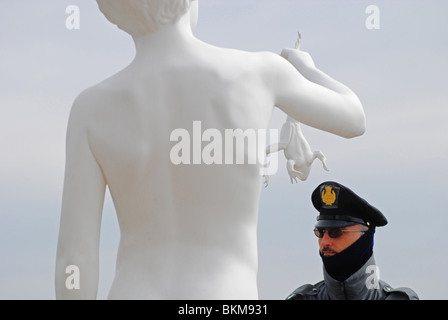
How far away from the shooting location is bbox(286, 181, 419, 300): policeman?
917cm

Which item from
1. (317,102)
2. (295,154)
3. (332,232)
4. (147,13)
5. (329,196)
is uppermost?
(329,196)

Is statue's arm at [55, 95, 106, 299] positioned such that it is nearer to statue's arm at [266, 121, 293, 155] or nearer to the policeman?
statue's arm at [266, 121, 293, 155]

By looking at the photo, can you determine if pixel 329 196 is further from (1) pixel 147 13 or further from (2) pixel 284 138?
(1) pixel 147 13

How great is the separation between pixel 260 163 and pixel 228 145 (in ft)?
0.70

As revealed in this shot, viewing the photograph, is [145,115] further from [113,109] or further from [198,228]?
[198,228]

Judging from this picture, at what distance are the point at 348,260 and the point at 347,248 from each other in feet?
0.41

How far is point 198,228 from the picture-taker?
4.71 meters

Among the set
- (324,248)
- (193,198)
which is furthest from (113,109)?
(324,248)

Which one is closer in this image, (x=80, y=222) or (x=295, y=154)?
(x=80, y=222)

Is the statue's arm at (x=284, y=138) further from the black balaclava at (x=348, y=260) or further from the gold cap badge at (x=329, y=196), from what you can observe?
the gold cap badge at (x=329, y=196)

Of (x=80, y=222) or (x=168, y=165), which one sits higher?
(x=168, y=165)

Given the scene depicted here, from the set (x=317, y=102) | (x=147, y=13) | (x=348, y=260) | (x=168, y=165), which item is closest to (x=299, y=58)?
(x=317, y=102)

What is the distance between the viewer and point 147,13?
16.1ft

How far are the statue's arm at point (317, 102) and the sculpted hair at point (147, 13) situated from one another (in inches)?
22.7
